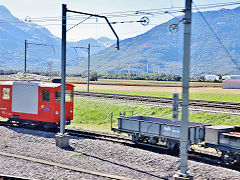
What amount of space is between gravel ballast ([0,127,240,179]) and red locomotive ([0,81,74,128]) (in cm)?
312

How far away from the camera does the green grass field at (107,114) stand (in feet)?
76.0

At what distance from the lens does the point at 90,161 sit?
14.0 meters

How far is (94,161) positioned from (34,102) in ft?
31.4

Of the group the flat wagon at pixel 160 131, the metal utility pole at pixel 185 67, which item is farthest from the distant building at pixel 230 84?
the metal utility pole at pixel 185 67

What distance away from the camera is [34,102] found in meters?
21.9

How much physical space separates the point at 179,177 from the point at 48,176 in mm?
4949

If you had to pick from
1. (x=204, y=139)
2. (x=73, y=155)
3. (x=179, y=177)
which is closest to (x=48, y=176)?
(x=73, y=155)

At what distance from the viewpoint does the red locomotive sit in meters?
21.3

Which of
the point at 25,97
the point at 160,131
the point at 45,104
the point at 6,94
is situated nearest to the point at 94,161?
the point at 160,131

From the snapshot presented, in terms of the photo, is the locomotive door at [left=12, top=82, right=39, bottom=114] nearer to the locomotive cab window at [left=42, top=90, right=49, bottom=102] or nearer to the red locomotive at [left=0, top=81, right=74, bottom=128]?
the red locomotive at [left=0, top=81, right=74, bottom=128]

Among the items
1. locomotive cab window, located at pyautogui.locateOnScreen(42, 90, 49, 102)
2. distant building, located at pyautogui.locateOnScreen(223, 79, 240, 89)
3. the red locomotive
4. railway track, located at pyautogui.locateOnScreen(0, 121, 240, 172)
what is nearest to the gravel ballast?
railway track, located at pyautogui.locateOnScreen(0, 121, 240, 172)

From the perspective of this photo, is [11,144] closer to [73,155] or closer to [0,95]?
[73,155]

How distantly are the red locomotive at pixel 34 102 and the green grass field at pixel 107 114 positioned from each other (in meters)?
3.35

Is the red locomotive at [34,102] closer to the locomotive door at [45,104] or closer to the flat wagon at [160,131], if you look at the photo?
the locomotive door at [45,104]
